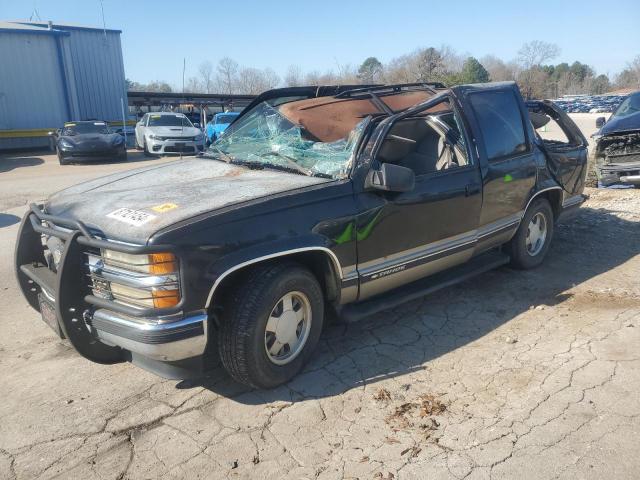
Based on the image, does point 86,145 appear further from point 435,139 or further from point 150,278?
point 150,278

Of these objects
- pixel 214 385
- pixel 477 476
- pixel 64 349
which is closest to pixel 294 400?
pixel 214 385

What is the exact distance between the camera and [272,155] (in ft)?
13.8

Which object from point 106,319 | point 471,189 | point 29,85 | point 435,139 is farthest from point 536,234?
point 29,85

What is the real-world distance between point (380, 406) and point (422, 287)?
1292mm

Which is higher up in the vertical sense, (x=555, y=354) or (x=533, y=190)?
(x=533, y=190)

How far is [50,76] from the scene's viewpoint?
23234 mm

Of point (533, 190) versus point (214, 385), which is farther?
point (533, 190)

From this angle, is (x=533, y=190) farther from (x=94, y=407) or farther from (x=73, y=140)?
(x=73, y=140)

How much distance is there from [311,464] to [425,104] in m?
2.94

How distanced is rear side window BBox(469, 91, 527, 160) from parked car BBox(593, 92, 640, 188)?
204 inches

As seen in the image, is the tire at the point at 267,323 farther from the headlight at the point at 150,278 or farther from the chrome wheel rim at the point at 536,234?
the chrome wheel rim at the point at 536,234

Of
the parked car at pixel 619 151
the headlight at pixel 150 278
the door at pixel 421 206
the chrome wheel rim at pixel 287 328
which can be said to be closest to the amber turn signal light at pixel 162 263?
the headlight at pixel 150 278

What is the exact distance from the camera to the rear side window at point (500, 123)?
467cm

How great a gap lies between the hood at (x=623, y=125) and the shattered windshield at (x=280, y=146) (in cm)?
719
